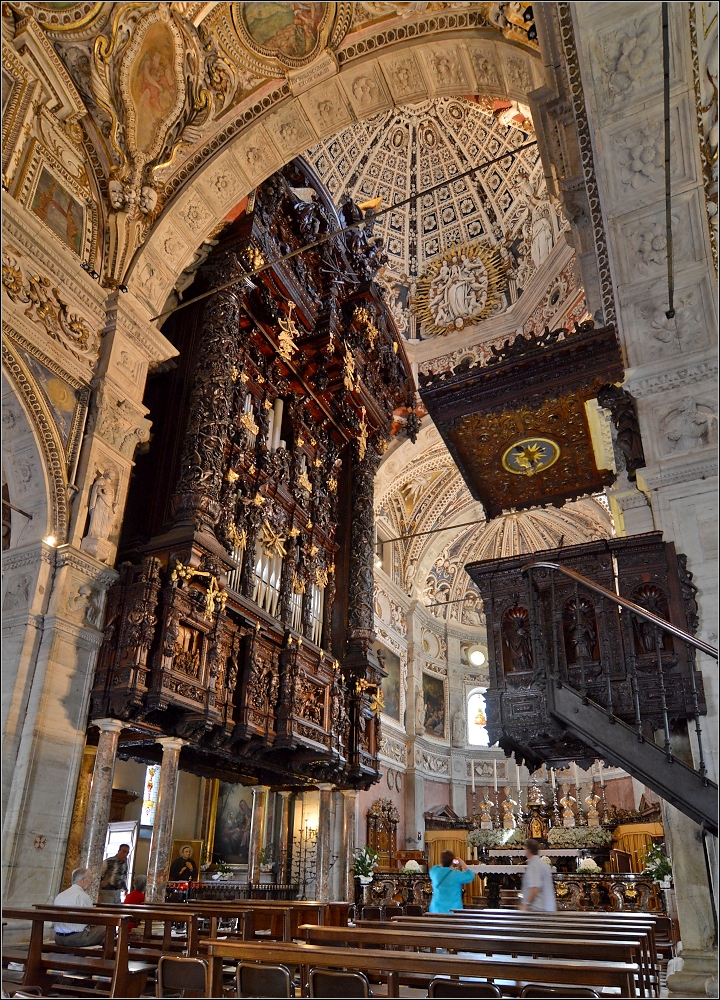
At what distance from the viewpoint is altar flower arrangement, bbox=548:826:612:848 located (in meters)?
17.7

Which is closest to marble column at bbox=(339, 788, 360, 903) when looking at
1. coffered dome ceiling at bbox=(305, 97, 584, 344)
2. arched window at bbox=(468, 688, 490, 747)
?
coffered dome ceiling at bbox=(305, 97, 584, 344)

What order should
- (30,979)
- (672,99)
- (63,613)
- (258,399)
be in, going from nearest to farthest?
(30,979)
(672,99)
(63,613)
(258,399)

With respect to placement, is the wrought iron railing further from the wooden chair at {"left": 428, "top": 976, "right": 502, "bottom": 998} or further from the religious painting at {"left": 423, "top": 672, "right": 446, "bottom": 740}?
the religious painting at {"left": 423, "top": 672, "right": 446, "bottom": 740}

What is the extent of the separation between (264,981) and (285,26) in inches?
434

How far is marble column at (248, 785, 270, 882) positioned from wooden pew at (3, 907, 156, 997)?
258 inches

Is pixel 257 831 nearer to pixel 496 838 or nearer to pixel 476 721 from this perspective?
pixel 496 838


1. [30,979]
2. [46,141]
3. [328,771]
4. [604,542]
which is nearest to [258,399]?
[46,141]

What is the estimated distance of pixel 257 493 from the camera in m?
12.6

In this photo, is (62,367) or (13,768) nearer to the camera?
(13,768)

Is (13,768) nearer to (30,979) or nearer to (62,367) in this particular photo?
(30,979)

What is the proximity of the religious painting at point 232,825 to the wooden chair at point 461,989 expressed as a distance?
40.6 feet

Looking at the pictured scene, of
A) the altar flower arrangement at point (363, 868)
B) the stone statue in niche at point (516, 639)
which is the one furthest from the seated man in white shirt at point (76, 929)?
the altar flower arrangement at point (363, 868)

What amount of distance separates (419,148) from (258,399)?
982 centimetres

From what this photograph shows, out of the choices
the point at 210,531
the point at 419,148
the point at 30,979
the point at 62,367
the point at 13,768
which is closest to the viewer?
the point at 30,979
